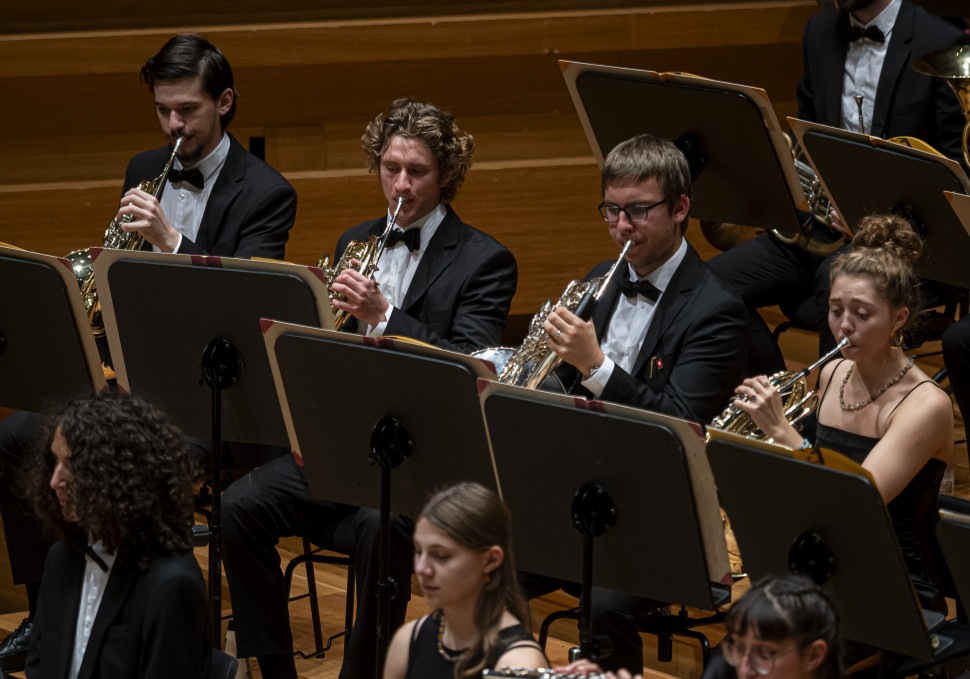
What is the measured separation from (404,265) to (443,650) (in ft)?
4.81

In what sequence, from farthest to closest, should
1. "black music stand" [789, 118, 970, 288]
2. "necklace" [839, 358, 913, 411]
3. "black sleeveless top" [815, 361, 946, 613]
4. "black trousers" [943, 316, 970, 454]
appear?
"black trousers" [943, 316, 970, 454] < "black music stand" [789, 118, 970, 288] < "necklace" [839, 358, 913, 411] < "black sleeveless top" [815, 361, 946, 613]

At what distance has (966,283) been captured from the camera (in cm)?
328

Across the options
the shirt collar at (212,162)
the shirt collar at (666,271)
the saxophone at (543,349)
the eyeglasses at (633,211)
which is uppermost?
the shirt collar at (212,162)

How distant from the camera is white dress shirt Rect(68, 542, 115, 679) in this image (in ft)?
7.32

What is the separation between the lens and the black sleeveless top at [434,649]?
2.04 m

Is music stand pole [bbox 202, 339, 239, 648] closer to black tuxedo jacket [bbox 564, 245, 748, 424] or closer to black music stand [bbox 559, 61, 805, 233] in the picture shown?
black tuxedo jacket [bbox 564, 245, 748, 424]

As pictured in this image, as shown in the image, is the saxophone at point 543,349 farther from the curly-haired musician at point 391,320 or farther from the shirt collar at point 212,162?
the shirt collar at point 212,162

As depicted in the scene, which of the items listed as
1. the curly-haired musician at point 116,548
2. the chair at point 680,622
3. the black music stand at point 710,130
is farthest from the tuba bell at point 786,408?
the curly-haired musician at point 116,548

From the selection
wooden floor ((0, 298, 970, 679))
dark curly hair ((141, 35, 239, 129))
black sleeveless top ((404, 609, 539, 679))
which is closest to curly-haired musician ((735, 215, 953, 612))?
wooden floor ((0, 298, 970, 679))

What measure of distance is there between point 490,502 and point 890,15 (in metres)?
2.69

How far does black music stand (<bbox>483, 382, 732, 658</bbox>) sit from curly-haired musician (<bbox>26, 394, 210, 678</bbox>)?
1.91 feet

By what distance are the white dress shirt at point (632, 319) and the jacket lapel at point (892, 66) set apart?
133 centimetres

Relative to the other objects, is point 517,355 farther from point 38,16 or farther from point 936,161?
point 38,16

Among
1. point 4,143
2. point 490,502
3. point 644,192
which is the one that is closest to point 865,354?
point 644,192
